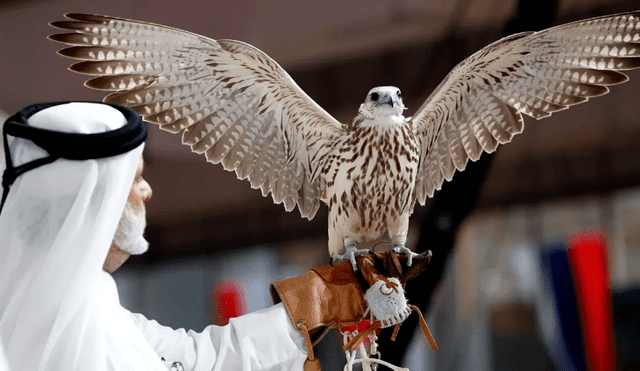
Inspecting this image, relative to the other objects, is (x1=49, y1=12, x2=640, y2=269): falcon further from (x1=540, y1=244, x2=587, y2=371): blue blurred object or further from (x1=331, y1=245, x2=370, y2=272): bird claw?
(x1=540, y1=244, x2=587, y2=371): blue blurred object

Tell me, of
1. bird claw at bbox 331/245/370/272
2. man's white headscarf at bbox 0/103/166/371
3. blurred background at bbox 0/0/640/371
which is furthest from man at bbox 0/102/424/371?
blurred background at bbox 0/0/640/371

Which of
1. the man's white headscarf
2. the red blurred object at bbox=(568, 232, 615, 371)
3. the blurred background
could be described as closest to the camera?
the man's white headscarf

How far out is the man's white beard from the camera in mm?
1342

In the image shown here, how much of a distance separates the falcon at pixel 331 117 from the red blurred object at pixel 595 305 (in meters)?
1.77

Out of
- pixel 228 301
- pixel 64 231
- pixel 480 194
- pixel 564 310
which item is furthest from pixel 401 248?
pixel 228 301

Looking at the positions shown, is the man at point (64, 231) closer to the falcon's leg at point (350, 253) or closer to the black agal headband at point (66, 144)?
the black agal headband at point (66, 144)

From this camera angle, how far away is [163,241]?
4.34m

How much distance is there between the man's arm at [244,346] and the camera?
146 centimetres

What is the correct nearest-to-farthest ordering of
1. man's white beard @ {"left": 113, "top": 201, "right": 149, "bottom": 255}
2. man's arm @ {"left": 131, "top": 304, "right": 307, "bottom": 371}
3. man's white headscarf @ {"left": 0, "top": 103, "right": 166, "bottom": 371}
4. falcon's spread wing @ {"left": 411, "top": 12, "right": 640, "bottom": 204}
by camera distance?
man's white headscarf @ {"left": 0, "top": 103, "right": 166, "bottom": 371} → man's white beard @ {"left": 113, "top": 201, "right": 149, "bottom": 255} → man's arm @ {"left": 131, "top": 304, "right": 307, "bottom": 371} → falcon's spread wing @ {"left": 411, "top": 12, "right": 640, "bottom": 204}

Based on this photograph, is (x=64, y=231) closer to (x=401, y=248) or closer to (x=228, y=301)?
(x=401, y=248)

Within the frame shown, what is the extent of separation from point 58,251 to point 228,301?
2.55 m

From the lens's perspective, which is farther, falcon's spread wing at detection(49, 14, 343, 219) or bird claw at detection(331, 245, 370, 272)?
falcon's spread wing at detection(49, 14, 343, 219)

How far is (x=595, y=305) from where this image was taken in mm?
3291

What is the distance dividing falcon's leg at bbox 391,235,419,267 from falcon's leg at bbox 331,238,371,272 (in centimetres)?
6
